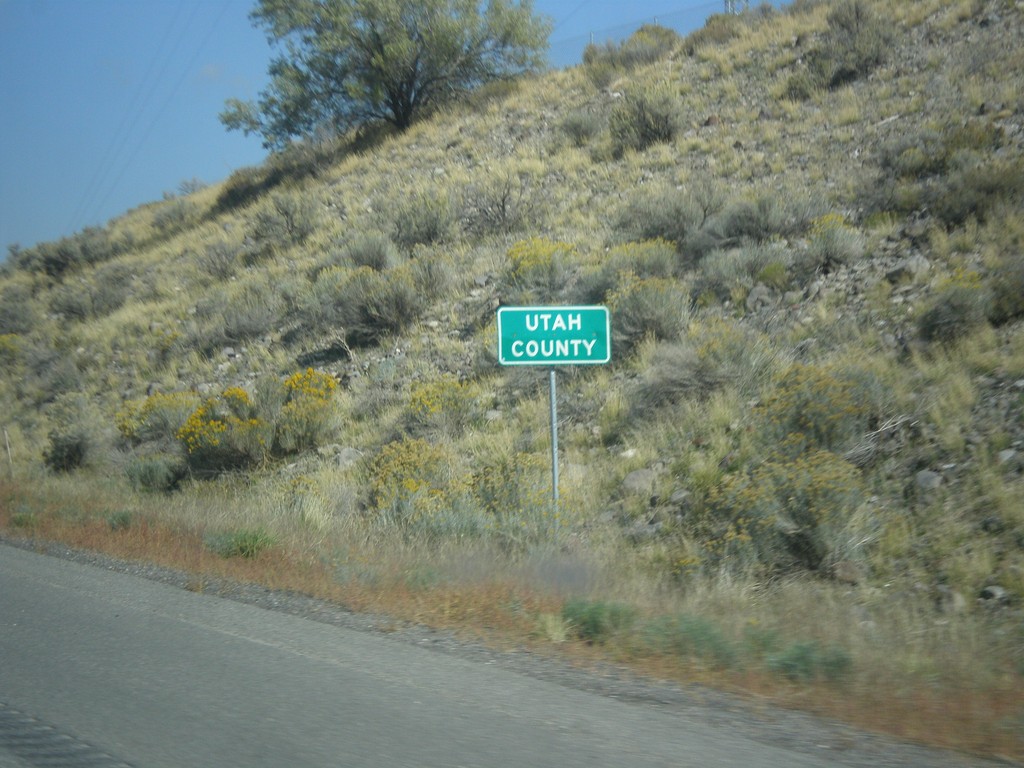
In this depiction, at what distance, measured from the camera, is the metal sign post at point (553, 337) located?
10.2 meters

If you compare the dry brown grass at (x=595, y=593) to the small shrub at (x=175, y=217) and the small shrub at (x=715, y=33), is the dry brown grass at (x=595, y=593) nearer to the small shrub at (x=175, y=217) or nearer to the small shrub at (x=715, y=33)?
the small shrub at (x=715, y=33)

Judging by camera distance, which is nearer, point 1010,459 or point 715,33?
Result: point 1010,459

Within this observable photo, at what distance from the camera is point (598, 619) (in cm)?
669

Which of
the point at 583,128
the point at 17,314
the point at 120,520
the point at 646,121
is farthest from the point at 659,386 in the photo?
the point at 17,314

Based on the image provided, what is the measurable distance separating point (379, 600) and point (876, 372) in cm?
692

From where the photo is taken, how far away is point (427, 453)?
42.8 ft

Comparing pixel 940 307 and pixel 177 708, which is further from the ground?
pixel 940 307

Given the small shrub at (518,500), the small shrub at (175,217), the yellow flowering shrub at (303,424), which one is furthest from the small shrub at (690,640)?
the small shrub at (175,217)

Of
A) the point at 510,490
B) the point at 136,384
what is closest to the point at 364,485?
the point at 510,490

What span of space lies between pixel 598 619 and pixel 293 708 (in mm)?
2417

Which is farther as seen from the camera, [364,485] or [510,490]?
[364,485]

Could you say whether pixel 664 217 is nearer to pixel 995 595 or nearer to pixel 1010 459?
pixel 1010 459

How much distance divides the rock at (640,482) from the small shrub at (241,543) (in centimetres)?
448

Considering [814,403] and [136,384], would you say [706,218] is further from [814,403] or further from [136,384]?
[136,384]
